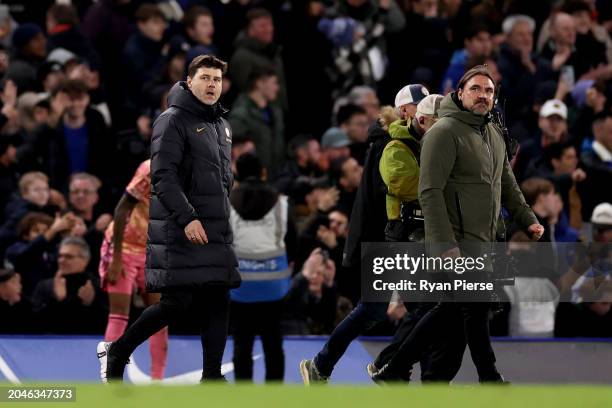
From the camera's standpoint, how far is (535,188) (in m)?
14.3

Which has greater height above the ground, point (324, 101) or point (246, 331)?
point (324, 101)

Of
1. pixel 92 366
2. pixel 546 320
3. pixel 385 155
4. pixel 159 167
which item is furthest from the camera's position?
pixel 546 320

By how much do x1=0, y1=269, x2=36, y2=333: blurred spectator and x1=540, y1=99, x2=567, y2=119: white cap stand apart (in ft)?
17.3

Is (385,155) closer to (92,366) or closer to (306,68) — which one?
(92,366)

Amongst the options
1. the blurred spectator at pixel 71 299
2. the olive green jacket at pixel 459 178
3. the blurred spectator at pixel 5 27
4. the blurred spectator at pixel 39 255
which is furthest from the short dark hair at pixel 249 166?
the blurred spectator at pixel 5 27

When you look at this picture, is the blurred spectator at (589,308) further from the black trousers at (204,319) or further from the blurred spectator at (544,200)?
the black trousers at (204,319)

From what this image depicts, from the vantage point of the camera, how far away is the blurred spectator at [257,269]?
11812mm

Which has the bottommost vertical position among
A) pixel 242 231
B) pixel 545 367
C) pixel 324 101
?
pixel 545 367

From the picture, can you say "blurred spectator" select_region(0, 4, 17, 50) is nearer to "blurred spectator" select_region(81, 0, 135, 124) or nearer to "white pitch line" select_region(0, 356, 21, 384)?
"blurred spectator" select_region(81, 0, 135, 124)

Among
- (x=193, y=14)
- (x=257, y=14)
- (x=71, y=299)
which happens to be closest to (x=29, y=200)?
(x=71, y=299)

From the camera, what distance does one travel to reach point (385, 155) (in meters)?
10.7

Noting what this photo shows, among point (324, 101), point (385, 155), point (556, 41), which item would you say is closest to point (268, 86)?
point (324, 101)

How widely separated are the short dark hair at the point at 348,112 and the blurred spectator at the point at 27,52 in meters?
2.75

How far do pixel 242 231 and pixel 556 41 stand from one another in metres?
6.21
